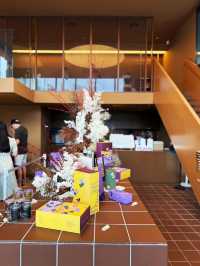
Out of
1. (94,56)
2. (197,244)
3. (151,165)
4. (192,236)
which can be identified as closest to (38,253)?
(197,244)

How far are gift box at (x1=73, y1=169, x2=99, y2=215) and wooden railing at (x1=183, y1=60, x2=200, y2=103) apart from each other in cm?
541

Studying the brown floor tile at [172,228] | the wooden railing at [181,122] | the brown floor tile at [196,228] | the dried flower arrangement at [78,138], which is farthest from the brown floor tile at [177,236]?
the dried flower arrangement at [78,138]

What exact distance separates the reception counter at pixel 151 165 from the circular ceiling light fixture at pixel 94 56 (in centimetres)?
300

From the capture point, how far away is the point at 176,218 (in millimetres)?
4234

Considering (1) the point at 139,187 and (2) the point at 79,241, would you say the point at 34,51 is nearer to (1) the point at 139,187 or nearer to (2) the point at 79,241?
(1) the point at 139,187

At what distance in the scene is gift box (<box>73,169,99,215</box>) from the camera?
1.57 m

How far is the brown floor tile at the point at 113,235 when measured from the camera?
1.24 meters

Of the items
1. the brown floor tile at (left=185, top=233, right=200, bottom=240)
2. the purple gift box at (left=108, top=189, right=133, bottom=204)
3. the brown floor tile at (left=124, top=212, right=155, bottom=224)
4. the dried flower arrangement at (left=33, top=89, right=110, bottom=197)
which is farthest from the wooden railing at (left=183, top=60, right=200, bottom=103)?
the brown floor tile at (left=124, top=212, right=155, bottom=224)

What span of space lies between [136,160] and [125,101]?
1.64m

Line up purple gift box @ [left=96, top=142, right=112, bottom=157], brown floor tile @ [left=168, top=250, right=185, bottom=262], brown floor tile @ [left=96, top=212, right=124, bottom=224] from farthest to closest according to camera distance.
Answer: brown floor tile @ [left=168, top=250, right=185, bottom=262], purple gift box @ [left=96, top=142, right=112, bottom=157], brown floor tile @ [left=96, top=212, right=124, bottom=224]

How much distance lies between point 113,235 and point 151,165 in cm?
571

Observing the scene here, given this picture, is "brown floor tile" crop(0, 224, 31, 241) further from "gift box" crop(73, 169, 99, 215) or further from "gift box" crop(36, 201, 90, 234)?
"gift box" crop(73, 169, 99, 215)

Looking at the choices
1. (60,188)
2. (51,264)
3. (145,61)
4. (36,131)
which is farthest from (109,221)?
(145,61)

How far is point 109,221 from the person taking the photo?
1.49 meters
